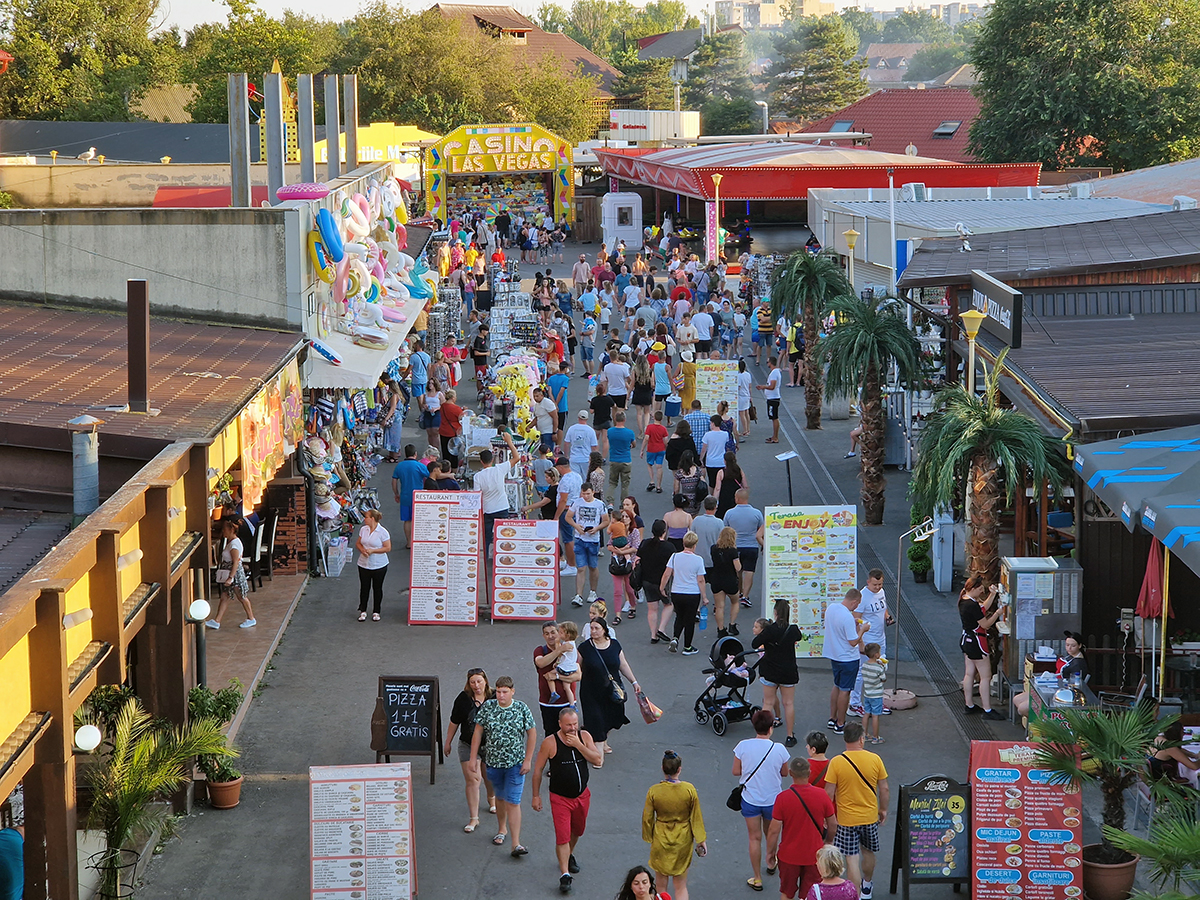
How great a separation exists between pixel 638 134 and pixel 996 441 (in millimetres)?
57620

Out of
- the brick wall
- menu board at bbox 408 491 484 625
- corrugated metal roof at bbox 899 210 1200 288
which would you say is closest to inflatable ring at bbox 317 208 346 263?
the brick wall

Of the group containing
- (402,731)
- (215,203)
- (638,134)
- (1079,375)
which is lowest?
(402,731)

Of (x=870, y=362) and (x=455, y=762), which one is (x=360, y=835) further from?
(x=870, y=362)

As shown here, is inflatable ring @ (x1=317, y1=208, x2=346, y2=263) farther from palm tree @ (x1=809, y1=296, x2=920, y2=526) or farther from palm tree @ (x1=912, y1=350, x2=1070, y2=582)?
palm tree @ (x1=912, y1=350, x2=1070, y2=582)

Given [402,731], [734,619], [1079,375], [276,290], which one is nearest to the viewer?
[402,731]

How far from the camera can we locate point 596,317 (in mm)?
29984

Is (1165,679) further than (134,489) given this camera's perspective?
Yes

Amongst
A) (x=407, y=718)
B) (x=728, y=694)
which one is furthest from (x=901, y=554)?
(x=407, y=718)

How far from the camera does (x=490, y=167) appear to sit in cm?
5106

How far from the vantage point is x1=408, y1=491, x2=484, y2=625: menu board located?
15.2 metres

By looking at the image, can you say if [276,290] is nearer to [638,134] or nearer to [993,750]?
[993,750]

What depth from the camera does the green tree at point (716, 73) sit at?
4230 inches

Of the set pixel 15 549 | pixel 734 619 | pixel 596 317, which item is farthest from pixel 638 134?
pixel 15 549

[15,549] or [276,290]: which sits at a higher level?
[276,290]
